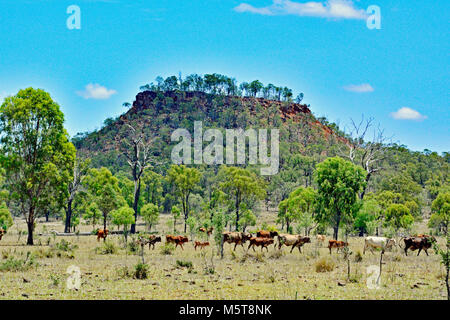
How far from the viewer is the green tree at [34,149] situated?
1257 inches

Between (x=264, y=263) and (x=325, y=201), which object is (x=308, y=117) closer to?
(x=325, y=201)

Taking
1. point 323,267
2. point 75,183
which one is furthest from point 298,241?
point 75,183

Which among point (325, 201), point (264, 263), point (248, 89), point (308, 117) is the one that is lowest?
point (264, 263)

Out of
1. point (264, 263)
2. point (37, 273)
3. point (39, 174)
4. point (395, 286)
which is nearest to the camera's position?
point (395, 286)

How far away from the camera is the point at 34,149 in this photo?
108 feet

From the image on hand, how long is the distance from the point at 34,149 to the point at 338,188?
2486cm

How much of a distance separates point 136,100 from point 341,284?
17329 centimetres

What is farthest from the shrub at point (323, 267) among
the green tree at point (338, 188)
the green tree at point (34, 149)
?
the green tree at point (34, 149)

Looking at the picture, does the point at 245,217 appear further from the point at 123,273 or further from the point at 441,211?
the point at 123,273

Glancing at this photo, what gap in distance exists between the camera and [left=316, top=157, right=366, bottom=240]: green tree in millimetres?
38156

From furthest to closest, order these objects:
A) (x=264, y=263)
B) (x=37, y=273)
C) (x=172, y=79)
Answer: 1. (x=172, y=79)
2. (x=264, y=263)
3. (x=37, y=273)

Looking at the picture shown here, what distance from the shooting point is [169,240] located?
1284 inches

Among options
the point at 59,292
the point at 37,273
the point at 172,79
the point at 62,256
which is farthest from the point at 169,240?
the point at 172,79

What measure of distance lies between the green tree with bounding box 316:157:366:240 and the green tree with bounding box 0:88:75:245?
21.6m
